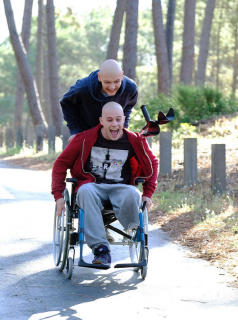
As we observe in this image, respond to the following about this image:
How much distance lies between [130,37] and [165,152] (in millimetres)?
10077

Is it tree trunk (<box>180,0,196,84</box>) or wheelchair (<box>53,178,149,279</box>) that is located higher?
tree trunk (<box>180,0,196,84</box>)

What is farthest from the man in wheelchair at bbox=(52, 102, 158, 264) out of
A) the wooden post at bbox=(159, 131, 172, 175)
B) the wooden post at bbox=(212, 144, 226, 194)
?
the wooden post at bbox=(159, 131, 172, 175)

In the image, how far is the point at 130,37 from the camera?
776 inches

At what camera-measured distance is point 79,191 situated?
483cm

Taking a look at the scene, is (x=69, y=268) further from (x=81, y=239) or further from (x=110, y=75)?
(x=110, y=75)

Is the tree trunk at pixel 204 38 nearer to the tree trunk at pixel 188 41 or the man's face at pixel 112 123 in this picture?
the tree trunk at pixel 188 41

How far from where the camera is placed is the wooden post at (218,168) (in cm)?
855

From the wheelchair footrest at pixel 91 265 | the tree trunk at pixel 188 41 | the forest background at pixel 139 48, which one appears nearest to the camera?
the wheelchair footrest at pixel 91 265

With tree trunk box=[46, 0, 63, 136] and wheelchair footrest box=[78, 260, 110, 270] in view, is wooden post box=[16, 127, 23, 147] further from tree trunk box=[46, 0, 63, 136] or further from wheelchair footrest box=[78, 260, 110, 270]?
wheelchair footrest box=[78, 260, 110, 270]

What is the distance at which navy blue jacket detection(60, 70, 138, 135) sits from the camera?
17.9ft

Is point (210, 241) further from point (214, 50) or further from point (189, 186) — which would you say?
point (214, 50)

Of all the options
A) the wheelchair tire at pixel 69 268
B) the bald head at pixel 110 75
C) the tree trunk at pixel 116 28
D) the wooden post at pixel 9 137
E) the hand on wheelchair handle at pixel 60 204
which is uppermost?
the tree trunk at pixel 116 28

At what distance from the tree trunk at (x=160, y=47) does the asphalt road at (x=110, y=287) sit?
17.7 metres

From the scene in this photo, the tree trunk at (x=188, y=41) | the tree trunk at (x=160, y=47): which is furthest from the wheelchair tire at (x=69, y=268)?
the tree trunk at (x=188, y=41)
